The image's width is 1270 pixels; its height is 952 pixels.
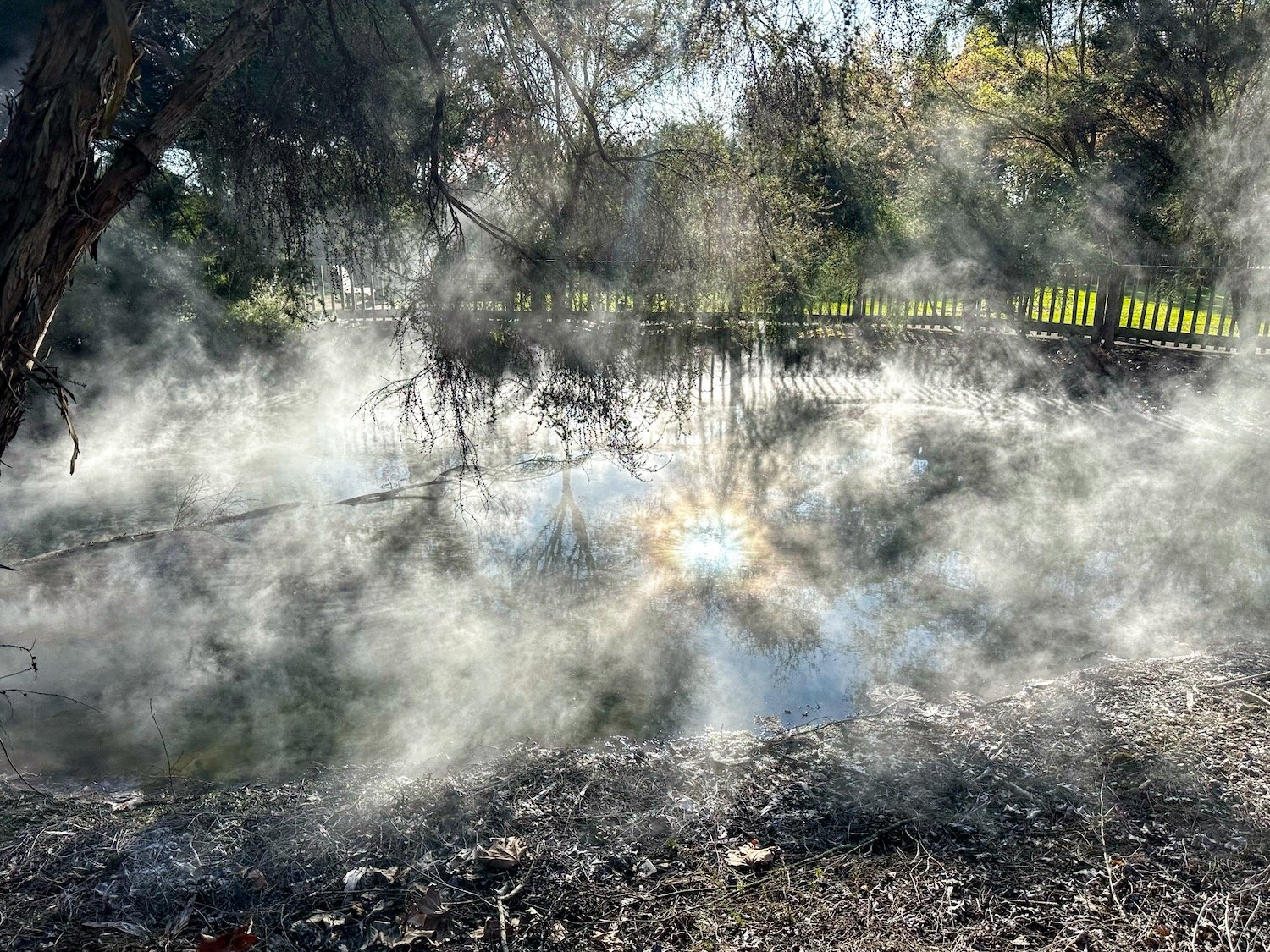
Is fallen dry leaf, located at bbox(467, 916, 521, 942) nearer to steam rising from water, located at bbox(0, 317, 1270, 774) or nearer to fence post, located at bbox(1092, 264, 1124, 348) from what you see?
steam rising from water, located at bbox(0, 317, 1270, 774)

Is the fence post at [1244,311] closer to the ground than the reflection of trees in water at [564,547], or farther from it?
farther from it

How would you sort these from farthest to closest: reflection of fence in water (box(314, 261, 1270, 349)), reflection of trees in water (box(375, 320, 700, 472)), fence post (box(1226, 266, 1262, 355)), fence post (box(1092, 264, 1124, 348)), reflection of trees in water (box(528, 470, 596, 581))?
fence post (box(1092, 264, 1124, 348)), fence post (box(1226, 266, 1262, 355)), reflection of trees in water (box(528, 470, 596, 581)), reflection of fence in water (box(314, 261, 1270, 349)), reflection of trees in water (box(375, 320, 700, 472))

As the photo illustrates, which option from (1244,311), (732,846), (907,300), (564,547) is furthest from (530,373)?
(907,300)

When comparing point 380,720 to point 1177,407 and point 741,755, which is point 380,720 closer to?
point 741,755

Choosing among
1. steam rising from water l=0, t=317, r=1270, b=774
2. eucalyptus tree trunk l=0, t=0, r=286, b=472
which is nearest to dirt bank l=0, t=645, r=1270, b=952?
steam rising from water l=0, t=317, r=1270, b=774

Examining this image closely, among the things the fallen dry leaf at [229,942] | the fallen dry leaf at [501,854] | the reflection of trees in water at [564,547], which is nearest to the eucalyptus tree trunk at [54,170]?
the fallen dry leaf at [229,942]

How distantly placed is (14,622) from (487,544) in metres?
3.03

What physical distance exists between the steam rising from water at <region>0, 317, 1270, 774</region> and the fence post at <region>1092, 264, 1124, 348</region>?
6.07 feet

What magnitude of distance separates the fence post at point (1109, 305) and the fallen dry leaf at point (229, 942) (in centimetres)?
1288

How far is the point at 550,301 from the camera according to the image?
4.93 m

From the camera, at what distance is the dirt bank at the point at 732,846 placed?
2.78 meters

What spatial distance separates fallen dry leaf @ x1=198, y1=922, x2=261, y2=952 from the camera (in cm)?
270

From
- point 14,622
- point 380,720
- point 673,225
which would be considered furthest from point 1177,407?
point 14,622

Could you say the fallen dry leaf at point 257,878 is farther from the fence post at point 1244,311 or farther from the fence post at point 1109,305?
the fence post at point 1109,305
